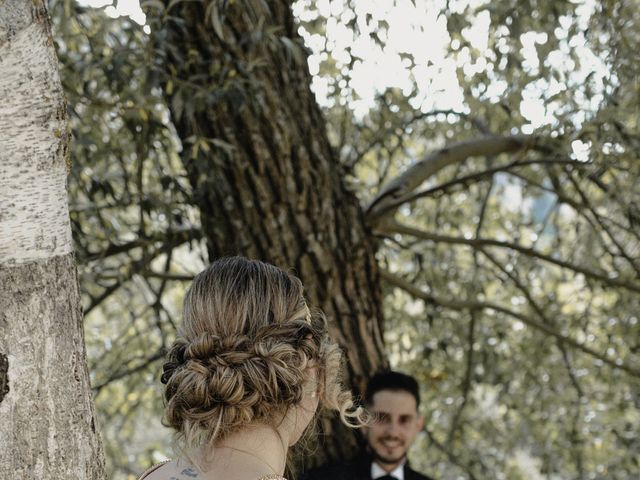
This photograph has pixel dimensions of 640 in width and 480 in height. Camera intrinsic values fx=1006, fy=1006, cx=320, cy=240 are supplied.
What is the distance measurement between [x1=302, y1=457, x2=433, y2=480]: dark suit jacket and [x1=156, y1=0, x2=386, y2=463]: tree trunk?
0.06m

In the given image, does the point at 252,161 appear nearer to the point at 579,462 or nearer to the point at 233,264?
the point at 233,264

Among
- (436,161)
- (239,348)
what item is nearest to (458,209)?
(436,161)

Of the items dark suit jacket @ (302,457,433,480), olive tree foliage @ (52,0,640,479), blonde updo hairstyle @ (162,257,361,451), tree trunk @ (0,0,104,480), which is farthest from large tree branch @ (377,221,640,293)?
tree trunk @ (0,0,104,480)

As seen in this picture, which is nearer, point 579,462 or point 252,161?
point 252,161

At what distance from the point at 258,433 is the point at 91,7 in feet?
7.24

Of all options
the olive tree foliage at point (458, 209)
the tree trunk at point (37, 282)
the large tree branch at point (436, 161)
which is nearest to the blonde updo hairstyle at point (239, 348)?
the tree trunk at point (37, 282)

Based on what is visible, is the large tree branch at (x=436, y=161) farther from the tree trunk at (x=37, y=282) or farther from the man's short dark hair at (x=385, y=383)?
the tree trunk at (x=37, y=282)

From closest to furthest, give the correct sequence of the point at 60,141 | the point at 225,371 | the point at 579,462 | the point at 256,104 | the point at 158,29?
the point at 60,141, the point at 225,371, the point at 158,29, the point at 256,104, the point at 579,462

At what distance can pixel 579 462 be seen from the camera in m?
5.71

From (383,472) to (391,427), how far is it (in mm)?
202

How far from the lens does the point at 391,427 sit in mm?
4445

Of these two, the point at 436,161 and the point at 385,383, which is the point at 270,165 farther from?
the point at 385,383

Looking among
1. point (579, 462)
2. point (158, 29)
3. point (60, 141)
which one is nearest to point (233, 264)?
point (60, 141)

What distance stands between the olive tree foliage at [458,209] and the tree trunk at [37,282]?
1797mm
